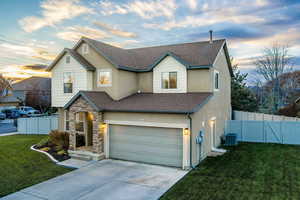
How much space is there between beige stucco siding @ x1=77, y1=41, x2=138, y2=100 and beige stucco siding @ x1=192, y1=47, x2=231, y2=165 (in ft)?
18.8

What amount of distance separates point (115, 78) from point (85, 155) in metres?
5.39

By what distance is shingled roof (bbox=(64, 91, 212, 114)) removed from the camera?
34.4ft

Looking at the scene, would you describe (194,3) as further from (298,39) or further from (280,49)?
(280,49)

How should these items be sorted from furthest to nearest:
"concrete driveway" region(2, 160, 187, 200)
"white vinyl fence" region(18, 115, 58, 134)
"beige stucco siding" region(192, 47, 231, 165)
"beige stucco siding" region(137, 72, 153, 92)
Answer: "white vinyl fence" region(18, 115, 58, 134), "beige stucco siding" region(137, 72, 153, 92), "beige stucco siding" region(192, 47, 231, 165), "concrete driveway" region(2, 160, 187, 200)

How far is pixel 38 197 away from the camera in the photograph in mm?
7254

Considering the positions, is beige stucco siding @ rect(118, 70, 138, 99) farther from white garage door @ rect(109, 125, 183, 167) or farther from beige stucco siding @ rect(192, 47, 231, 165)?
beige stucco siding @ rect(192, 47, 231, 165)

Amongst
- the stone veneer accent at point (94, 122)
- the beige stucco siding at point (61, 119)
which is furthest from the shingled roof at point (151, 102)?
the beige stucco siding at point (61, 119)

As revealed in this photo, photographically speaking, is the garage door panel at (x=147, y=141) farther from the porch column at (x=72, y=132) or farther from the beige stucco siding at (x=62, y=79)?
the beige stucco siding at (x=62, y=79)

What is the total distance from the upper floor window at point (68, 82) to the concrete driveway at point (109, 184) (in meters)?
6.87

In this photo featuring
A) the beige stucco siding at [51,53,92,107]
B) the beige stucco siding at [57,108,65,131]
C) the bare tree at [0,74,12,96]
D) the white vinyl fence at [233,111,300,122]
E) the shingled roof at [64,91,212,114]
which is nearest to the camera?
the shingled roof at [64,91,212,114]

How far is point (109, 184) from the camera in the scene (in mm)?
8305

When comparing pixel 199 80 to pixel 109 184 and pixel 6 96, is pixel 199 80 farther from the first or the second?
pixel 6 96

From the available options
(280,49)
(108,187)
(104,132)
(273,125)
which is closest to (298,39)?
(280,49)

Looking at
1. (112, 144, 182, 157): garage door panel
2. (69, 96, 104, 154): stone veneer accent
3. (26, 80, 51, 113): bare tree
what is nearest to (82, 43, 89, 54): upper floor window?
(69, 96, 104, 154): stone veneer accent
